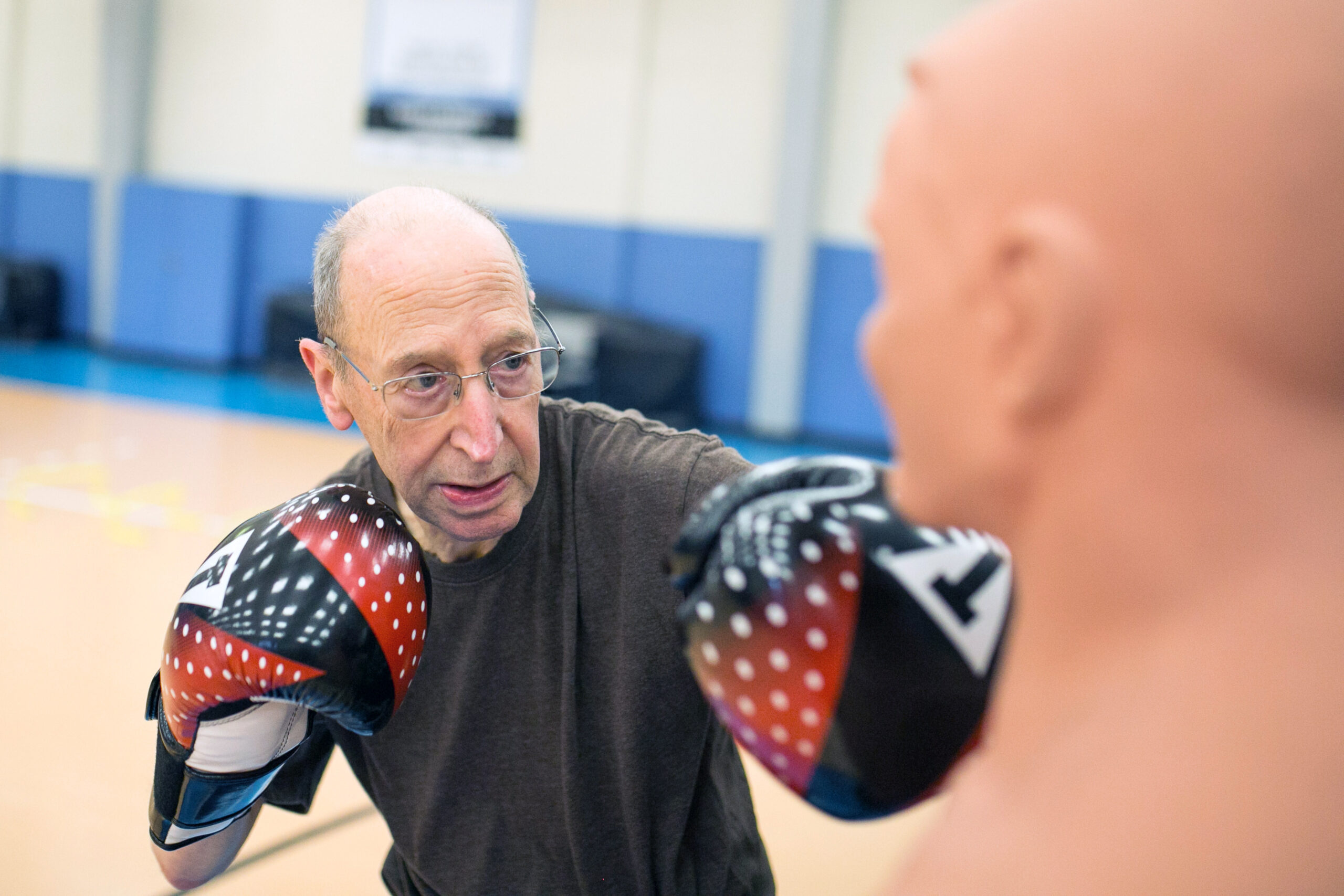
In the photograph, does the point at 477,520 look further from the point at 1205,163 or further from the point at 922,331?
the point at 1205,163

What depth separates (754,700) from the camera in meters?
0.89

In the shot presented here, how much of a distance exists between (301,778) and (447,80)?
7993mm

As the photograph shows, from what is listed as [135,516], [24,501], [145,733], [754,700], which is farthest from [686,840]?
[24,501]

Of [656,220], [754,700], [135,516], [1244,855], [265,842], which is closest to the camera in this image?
[1244,855]

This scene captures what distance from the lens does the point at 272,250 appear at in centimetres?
945

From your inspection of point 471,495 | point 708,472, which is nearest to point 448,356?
point 471,495

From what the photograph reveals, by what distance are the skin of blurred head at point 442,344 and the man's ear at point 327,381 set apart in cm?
9

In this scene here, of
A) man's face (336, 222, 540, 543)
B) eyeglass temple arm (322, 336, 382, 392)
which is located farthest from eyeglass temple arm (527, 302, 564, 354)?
eyeglass temple arm (322, 336, 382, 392)

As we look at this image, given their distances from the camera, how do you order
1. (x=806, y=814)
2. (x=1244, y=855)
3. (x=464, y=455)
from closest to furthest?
(x=1244, y=855) < (x=464, y=455) < (x=806, y=814)

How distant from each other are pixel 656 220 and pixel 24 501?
16.3 feet

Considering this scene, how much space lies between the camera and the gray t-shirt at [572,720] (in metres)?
1.51

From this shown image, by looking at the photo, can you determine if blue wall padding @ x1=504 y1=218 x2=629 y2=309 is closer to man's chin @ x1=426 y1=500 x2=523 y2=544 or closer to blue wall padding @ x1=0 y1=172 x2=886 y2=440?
blue wall padding @ x1=0 y1=172 x2=886 y2=440

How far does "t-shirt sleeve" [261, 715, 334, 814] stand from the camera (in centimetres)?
167

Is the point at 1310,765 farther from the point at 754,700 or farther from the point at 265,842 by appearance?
the point at 265,842
